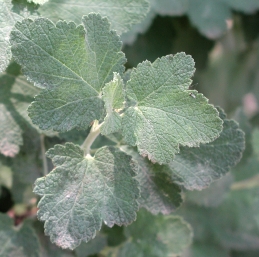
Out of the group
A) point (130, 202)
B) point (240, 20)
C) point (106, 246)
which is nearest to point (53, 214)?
point (130, 202)

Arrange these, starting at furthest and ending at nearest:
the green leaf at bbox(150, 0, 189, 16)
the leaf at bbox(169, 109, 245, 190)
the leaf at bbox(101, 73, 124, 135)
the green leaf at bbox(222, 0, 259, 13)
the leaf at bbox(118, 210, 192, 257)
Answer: the green leaf at bbox(222, 0, 259, 13) < the green leaf at bbox(150, 0, 189, 16) < the leaf at bbox(118, 210, 192, 257) < the leaf at bbox(169, 109, 245, 190) < the leaf at bbox(101, 73, 124, 135)

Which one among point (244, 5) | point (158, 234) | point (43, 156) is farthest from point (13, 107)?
point (244, 5)

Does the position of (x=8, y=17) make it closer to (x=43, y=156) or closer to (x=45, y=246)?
(x=43, y=156)

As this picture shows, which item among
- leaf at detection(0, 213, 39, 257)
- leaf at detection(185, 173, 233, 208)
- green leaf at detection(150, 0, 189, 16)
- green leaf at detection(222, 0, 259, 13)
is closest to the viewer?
leaf at detection(0, 213, 39, 257)

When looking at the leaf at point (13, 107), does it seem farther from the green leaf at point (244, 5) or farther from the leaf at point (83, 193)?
the green leaf at point (244, 5)

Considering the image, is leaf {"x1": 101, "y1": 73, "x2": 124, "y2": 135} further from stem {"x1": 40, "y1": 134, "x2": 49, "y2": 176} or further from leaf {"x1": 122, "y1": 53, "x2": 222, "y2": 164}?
stem {"x1": 40, "y1": 134, "x2": 49, "y2": 176}

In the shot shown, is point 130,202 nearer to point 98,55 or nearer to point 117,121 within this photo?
point 117,121

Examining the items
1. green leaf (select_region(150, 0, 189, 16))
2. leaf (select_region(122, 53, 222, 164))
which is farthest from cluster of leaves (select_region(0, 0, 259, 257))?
green leaf (select_region(150, 0, 189, 16))
